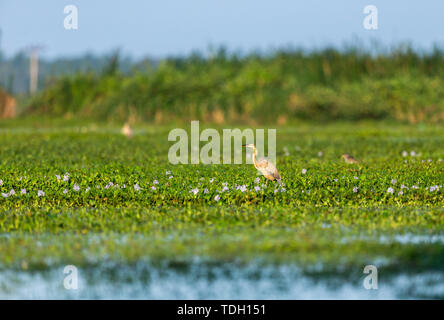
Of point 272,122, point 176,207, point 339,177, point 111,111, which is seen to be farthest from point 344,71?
point 176,207

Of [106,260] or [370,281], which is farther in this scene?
[106,260]

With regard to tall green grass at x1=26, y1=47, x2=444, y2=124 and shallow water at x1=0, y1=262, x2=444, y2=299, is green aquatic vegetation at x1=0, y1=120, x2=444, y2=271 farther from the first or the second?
tall green grass at x1=26, y1=47, x2=444, y2=124

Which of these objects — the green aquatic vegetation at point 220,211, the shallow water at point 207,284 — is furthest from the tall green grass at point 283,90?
the shallow water at point 207,284

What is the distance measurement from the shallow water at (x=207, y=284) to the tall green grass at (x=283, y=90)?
3014cm

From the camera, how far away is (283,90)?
128 ft

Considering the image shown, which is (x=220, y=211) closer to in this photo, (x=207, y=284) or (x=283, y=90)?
(x=207, y=284)

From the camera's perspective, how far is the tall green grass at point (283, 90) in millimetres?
37344

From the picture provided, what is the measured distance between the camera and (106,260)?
7.87m

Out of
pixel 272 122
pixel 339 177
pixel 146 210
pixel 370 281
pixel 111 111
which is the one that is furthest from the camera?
pixel 111 111

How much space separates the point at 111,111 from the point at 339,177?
29.5 meters

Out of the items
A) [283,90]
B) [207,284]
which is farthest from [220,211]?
[283,90]

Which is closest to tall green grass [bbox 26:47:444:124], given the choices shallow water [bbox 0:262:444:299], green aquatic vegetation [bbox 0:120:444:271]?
green aquatic vegetation [bbox 0:120:444:271]

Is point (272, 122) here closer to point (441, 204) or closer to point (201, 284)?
point (441, 204)
